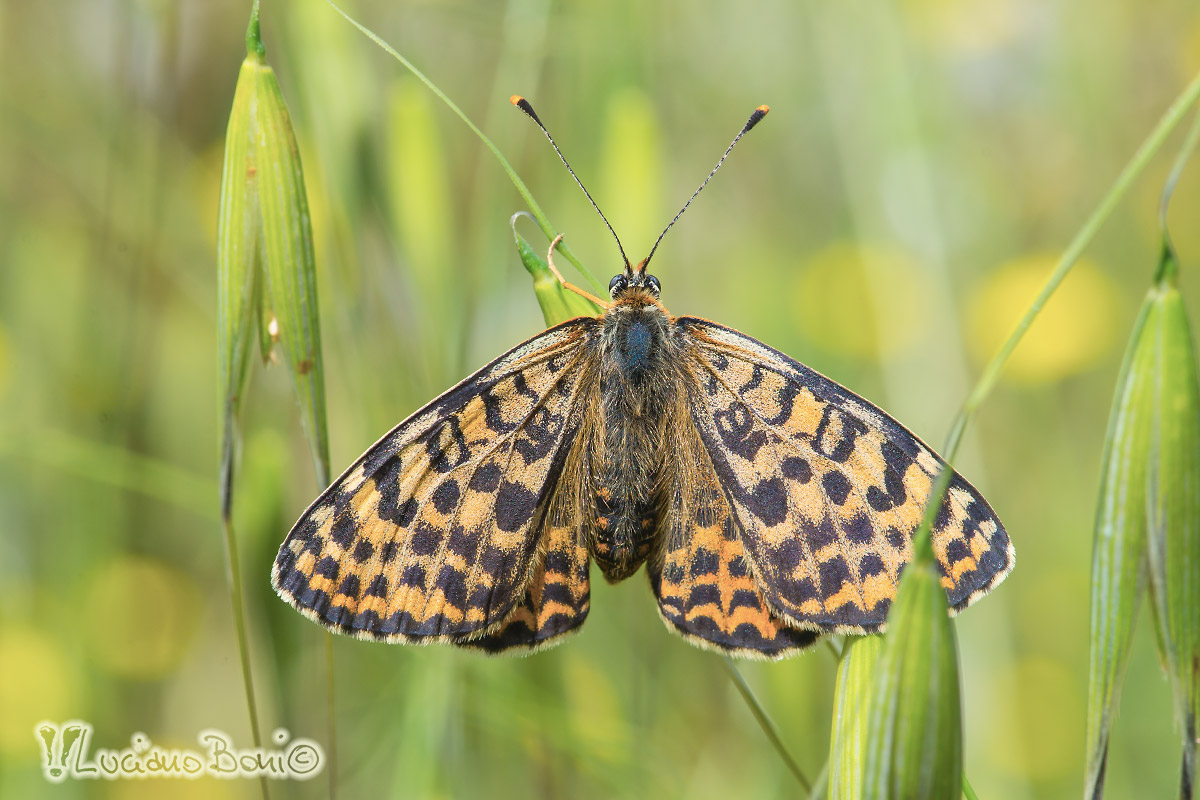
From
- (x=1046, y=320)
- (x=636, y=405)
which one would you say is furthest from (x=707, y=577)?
(x=1046, y=320)

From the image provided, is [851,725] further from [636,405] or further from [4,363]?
[4,363]

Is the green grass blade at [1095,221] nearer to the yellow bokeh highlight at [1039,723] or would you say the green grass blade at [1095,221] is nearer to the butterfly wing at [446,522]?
the butterfly wing at [446,522]

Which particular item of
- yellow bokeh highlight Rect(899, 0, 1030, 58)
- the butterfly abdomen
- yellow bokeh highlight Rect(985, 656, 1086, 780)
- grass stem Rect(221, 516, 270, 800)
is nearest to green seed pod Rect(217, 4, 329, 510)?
grass stem Rect(221, 516, 270, 800)

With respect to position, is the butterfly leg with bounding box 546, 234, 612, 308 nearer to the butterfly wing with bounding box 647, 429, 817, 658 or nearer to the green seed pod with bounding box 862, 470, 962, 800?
the butterfly wing with bounding box 647, 429, 817, 658

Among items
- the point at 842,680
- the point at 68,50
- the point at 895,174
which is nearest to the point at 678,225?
the point at 895,174

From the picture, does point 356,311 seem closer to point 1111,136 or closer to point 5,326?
point 5,326

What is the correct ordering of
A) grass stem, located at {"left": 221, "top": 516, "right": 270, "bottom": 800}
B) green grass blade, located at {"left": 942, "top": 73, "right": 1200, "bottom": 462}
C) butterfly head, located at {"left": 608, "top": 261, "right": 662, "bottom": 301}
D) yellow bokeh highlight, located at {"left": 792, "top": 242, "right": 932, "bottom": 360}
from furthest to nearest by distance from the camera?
1. yellow bokeh highlight, located at {"left": 792, "top": 242, "right": 932, "bottom": 360}
2. butterfly head, located at {"left": 608, "top": 261, "right": 662, "bottom": 301}
3. grass stem, located at {"left": 221, "top": 516, "right": 270, "bottom": 800}
4. green grass blade, located at {"left": 942, "top": 73, "right": 1200, "bottom": 462}
